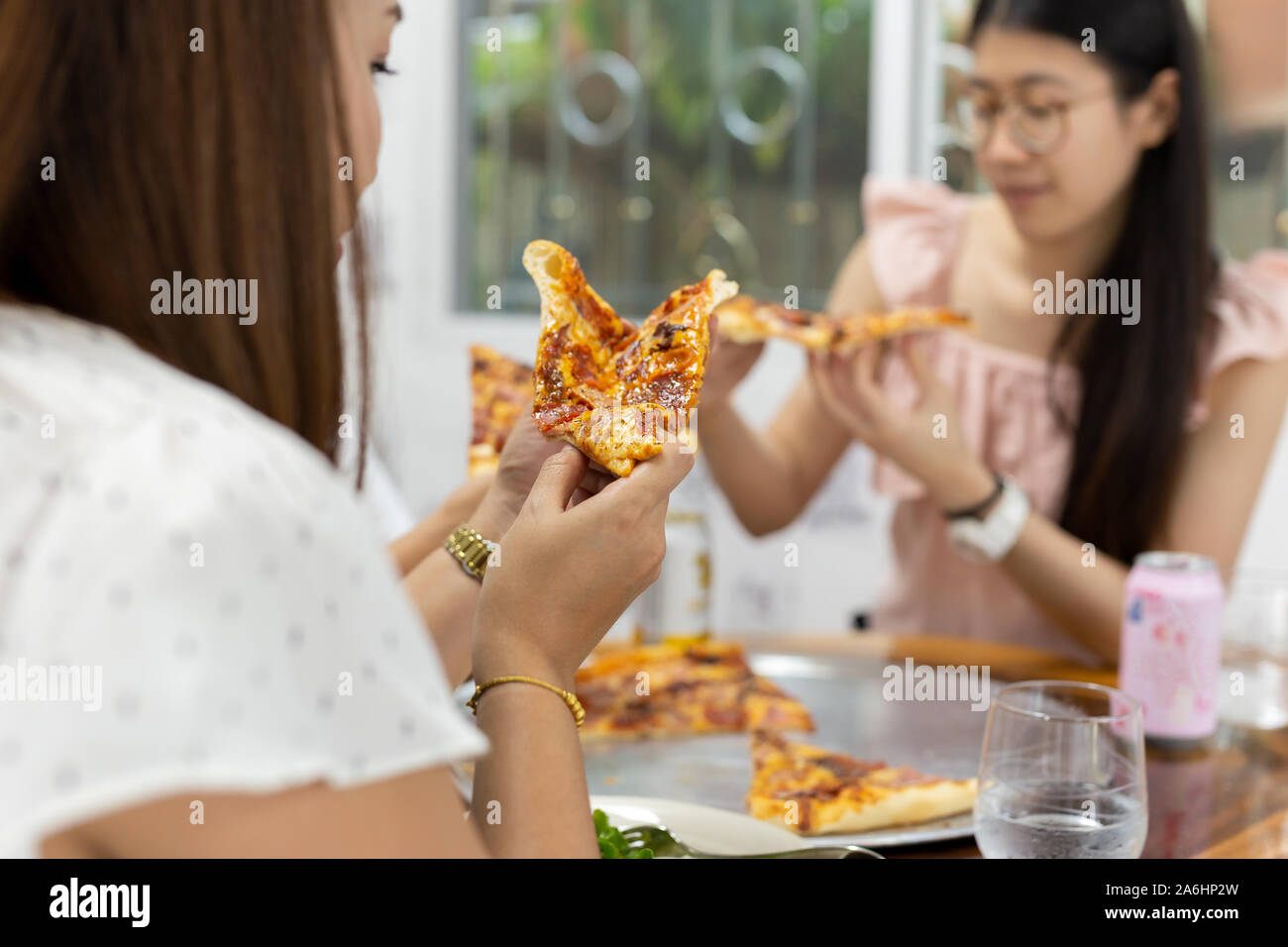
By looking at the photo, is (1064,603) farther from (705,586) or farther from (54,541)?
(54,541)

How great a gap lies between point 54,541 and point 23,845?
13 centimetres

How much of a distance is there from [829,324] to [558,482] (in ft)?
3.98

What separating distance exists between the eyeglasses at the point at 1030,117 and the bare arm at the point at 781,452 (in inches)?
19.1

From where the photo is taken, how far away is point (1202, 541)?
2043 mm

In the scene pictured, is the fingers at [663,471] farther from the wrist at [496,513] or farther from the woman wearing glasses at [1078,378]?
the woman wearing glasses at [1078,378]

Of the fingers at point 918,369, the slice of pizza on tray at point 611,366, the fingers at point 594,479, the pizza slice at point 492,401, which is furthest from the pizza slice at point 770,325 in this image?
the fingers at point 594,479

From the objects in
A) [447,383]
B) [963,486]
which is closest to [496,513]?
[963,486]

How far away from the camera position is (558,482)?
0.91 metres

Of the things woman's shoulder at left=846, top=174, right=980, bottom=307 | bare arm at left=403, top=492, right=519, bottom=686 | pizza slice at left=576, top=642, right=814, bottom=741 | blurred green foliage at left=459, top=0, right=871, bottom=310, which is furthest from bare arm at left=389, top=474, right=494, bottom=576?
blurred green foliage at left=459, top=0, right=871, bottom=310

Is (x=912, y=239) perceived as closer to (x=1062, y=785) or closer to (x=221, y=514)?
(x=1062, y=785)

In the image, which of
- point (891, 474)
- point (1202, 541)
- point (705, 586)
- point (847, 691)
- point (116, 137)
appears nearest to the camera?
point (116, 137)

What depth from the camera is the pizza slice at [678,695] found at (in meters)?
1.44

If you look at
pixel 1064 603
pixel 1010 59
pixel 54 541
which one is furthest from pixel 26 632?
pixel 1010 59

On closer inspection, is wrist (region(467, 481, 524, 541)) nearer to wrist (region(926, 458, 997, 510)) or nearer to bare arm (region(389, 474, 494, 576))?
bare arm (region(389, 474, 494, 576))
